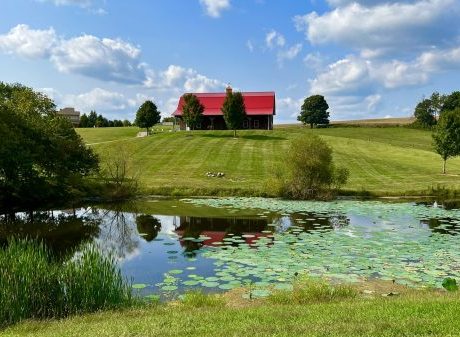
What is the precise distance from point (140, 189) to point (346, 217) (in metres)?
19.2

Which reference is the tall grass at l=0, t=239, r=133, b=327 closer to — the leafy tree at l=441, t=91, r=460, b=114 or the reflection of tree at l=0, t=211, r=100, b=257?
the reflection of tree at l=0, t=211, r=100, b=257

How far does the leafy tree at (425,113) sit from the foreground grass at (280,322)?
103 meters

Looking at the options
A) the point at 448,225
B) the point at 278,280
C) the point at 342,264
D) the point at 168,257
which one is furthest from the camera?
the point at 448,225

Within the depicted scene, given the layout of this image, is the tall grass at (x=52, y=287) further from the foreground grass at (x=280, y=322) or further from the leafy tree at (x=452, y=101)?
the leafy tree at (x=452, y=101)

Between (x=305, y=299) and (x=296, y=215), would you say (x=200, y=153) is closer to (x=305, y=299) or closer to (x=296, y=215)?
(x=296, y=215)

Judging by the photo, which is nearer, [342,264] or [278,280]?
[278,280]

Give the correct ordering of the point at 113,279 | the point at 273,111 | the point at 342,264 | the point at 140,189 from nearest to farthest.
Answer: the point at 113,279 < the point at 342,264 < the point at 140,189 < the point at 273,111

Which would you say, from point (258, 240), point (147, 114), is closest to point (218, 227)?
point (258, 240)

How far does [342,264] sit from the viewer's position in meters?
15.5

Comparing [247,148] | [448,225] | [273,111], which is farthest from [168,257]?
[273,111]

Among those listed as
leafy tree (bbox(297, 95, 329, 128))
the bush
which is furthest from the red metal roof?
the bush

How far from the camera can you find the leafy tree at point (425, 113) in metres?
106

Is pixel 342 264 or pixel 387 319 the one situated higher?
pixel 387 319


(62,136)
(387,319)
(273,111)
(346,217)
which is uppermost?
(273,111)
